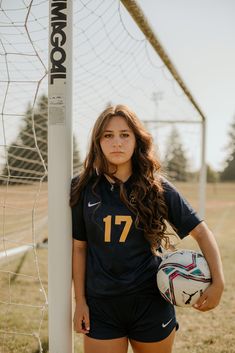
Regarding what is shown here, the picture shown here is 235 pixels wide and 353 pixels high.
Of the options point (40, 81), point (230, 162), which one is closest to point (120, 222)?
point (40, 81)

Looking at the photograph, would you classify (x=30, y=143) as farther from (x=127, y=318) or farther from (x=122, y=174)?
(x=127, y=318)

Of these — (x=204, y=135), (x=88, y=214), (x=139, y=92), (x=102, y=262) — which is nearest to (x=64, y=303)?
(x=102, y=262)

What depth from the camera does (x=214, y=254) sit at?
2.02 meters

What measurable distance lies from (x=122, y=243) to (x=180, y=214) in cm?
31

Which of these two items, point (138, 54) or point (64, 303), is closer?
point (64, 303)

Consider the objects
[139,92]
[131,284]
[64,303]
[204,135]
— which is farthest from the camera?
[204,135]

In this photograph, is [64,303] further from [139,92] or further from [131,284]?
Result: [139,92]

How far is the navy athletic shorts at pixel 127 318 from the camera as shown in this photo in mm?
1955

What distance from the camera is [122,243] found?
195 cm

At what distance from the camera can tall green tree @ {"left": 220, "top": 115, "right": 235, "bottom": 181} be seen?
51219 mm

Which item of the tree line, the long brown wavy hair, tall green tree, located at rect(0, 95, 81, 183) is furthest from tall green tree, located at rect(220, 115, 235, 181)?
the long brown wavy hair

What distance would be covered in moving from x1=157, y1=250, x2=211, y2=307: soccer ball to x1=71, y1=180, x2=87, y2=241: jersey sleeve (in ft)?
1.37

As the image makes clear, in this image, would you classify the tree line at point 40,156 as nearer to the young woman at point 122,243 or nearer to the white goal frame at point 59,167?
the white goal frame at point 59,167

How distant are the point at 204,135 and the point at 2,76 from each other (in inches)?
224
